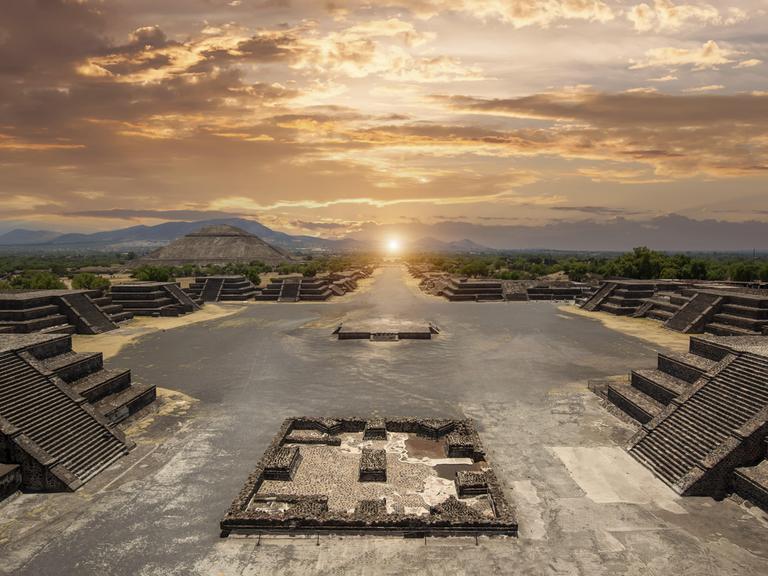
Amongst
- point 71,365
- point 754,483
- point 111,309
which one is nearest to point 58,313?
point 111,309

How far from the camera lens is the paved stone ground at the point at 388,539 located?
39.1ft

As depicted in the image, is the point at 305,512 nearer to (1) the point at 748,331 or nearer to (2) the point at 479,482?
(2) the point at 479,482

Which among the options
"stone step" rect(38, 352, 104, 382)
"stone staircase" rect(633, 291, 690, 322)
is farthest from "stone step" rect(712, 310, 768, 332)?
"stone step" rect(38, 352, 104, 382)

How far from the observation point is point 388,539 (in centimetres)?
1290

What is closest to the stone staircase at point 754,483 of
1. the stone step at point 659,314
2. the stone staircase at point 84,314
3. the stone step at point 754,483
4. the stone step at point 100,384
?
the stone step at point 754,483

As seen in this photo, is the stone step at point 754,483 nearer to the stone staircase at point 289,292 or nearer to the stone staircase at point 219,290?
the stone staircase at point 289,292

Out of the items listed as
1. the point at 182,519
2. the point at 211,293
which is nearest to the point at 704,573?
the point at 182,519

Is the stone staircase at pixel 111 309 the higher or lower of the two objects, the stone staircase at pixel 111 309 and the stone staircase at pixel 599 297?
the lower

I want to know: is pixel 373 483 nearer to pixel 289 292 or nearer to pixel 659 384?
pixel 659 384

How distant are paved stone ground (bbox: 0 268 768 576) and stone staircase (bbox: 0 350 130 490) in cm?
68

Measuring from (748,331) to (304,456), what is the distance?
39.6 meters

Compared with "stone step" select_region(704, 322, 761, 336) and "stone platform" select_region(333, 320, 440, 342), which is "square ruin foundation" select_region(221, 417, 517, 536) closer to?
"stone platform" select_region(333, 320, 440, 342)

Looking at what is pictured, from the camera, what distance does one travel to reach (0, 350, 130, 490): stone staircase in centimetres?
1554

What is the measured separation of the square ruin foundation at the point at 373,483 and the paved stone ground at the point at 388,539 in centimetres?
49
